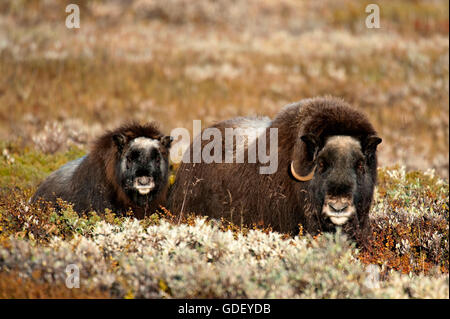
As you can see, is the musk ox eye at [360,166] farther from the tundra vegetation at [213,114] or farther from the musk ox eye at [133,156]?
the musk ox eye at [133,156]

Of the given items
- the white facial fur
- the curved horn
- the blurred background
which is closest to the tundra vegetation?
the blurred background

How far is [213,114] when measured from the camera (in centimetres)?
2012

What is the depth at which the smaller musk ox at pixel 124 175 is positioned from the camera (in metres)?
7.95

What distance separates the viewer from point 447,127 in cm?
1969

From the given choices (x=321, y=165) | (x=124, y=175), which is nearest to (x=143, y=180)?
(x=124, y=175)

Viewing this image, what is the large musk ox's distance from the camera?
6.23 meters

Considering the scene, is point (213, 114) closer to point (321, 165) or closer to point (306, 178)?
point (306, 178)

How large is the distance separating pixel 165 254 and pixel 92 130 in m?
10.8

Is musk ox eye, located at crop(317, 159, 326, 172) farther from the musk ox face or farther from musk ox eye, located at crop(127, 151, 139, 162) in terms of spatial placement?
musk ox eye, located at crop(127, 151, 139, 162)

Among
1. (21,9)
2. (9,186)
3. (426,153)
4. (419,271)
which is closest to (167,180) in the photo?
(9,186)

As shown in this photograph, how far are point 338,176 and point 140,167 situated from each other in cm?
281

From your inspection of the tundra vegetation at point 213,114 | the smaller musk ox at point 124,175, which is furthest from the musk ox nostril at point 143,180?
the tundra vegetation at point 213,114

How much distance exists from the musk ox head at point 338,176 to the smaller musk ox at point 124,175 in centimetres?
215
